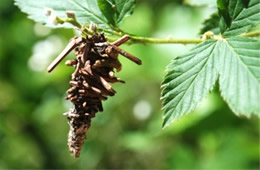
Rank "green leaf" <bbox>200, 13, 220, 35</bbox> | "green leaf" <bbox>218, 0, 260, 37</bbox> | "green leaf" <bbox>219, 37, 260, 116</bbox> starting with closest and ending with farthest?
"green leaf" <bbox>219, 37, 260, 116</bbox>
"green leaf" <bbox>218, 0, 260, 37</bbox>
"green leaf" <bbox>200, 13, 220, 35</bbox>

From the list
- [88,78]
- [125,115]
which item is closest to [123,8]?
[88,78]

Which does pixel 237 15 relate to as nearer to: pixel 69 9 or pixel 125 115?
pixel 69 9

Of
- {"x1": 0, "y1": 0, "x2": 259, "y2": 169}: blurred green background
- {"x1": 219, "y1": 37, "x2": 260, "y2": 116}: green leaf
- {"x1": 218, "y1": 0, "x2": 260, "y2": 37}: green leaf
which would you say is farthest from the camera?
{"x1": 0, "y1": 0, "x2": 259, "y2": 169}: blurred green background

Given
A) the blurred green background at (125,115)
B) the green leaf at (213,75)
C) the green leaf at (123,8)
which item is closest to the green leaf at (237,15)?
the green leaf at (213,75)

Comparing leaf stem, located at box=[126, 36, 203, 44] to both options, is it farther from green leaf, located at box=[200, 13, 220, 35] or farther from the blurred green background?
the blurred green background

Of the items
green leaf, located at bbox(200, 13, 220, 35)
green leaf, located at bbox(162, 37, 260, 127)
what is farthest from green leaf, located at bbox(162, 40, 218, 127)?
green leaf, located at bbox(200, 13, 220, 35)

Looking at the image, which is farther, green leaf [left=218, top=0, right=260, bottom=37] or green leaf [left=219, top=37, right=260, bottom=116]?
green leaf [left=218, top=0, right=260, bottom=37]

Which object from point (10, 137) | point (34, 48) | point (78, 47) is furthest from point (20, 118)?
point (78, 47)

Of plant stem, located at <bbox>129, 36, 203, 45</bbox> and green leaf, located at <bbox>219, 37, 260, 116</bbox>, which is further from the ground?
green leaf, located at <bbox>219, 37, 260, 116</bbox>

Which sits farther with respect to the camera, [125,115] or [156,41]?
[125,115]
